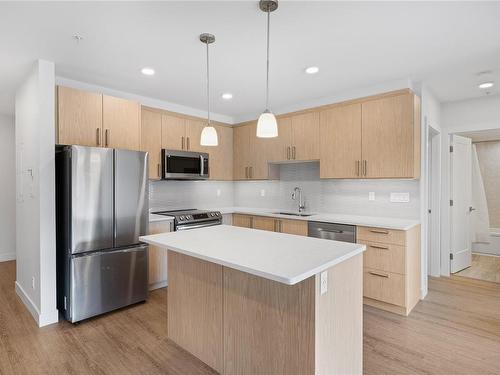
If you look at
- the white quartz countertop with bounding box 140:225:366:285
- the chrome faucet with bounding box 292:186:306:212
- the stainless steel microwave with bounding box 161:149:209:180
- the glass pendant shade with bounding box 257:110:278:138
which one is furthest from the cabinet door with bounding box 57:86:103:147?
the chrome faucet with bounding box 292:186:306:212

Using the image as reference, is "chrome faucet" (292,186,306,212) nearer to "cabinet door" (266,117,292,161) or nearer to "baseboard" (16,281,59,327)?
"cabinet door" (266,117,292,161)

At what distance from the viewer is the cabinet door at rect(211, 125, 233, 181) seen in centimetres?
475

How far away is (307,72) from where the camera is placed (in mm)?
3053

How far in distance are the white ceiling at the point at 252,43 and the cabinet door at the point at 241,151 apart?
1317mm

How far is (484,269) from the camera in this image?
178 inches

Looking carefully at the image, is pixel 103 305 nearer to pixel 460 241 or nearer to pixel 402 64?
pixel 402 64

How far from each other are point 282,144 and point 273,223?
119 centimetres

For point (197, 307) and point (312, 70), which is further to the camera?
point (312, 70)

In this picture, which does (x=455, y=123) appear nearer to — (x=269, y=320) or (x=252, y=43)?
(x=252, y=43)

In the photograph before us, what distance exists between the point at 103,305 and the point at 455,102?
503 centimetres

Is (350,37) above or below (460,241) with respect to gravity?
above

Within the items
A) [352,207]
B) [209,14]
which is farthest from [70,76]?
[352,207]

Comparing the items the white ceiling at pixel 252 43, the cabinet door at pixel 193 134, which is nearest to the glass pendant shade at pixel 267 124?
the white ceiling at pixel 252 43

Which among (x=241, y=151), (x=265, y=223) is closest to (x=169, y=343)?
(x=265, y=223)
